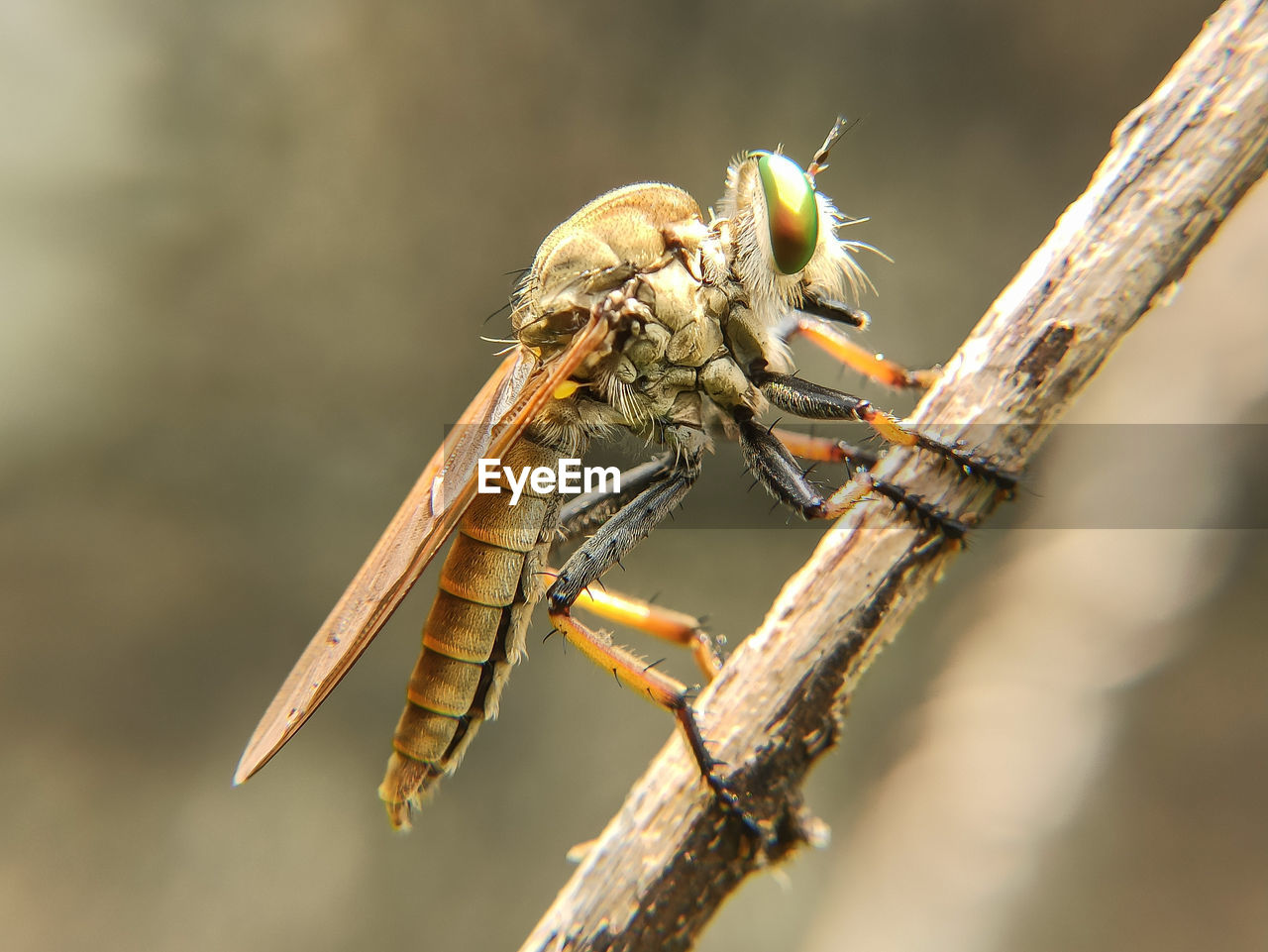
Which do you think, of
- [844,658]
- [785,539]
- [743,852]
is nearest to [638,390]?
[844,658]

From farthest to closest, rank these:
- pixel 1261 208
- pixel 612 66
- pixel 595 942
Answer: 1. pixel 612 66
2. pixel 1261 208
3. pixel 595 942

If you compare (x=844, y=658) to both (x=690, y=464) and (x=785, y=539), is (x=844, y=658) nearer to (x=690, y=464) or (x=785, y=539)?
(x=690, y=464)

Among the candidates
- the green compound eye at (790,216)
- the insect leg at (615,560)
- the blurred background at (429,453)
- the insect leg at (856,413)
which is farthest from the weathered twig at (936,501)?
the blurred background at (429,453)

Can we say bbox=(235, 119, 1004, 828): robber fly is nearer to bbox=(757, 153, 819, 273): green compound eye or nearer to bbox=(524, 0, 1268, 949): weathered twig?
bbox=(757, 153, 819, 273): green compound eye

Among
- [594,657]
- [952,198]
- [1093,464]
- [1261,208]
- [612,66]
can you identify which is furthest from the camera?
[952,198]

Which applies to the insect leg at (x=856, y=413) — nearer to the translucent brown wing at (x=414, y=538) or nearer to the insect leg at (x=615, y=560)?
the insect leg at (x=615, y=560)
